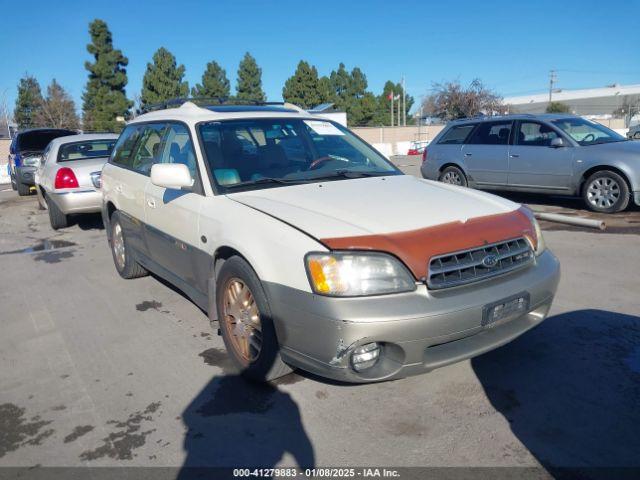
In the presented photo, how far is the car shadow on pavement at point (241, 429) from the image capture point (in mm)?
2568

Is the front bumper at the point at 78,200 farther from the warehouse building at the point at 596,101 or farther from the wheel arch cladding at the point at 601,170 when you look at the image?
the warehouse building at the point at 596,101

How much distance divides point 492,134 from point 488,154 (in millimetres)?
399

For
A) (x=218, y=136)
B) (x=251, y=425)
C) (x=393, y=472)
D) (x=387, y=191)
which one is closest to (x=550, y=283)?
(x=387, y=191)

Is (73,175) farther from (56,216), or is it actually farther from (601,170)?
(601,170)

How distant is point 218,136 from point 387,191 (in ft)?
4.51

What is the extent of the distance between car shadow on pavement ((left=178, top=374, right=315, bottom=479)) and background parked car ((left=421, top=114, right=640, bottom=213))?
7.08 meters

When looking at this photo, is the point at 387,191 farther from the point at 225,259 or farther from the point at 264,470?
the point at 264,470

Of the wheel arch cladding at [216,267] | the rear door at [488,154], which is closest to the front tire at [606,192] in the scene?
the rear door at [488,154]

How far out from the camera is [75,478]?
2496 mm

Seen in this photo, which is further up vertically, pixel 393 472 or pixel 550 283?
pixel 550 283

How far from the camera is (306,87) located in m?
48.7

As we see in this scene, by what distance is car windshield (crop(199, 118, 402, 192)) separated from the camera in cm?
374

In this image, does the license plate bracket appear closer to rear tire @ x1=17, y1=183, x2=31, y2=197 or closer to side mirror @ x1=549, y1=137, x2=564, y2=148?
side mirror @ x1=549, y1=137, x2=564, y2=148

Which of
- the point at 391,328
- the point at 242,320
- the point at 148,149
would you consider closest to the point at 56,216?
the point at 148,149
